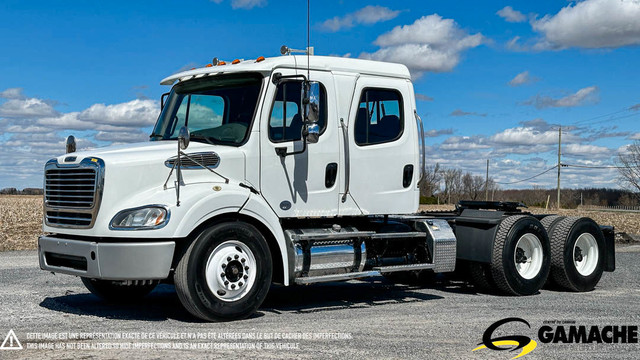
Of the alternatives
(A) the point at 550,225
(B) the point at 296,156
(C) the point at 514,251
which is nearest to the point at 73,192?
(B) the point at 296,156

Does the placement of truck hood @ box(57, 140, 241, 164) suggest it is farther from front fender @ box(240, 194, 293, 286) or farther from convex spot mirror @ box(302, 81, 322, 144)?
convex spot mirror @ box(302, 81, 322, 144)

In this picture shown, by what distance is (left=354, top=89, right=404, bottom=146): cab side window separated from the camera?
9.19 meters

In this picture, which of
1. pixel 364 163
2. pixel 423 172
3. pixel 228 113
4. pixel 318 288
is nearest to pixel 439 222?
pixel 423 172

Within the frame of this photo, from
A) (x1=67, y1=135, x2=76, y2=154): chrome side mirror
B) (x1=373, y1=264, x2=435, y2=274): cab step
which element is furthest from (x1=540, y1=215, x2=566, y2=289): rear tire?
(x1=67, y1=135, x2=76, y2=154): chrome side mirror

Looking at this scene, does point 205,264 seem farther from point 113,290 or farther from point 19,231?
point 19,231

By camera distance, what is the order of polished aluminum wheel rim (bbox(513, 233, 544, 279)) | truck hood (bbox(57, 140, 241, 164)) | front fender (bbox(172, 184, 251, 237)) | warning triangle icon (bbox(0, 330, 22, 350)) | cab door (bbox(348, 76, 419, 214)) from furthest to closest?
polished aluminum wheel rim (bbox(513, 233, 544, 279)) < cab door (bbox(348, 76, 419, 214)) < truck hood (bbox(57, 140, 241, 164)) < front fender (bbox(172, 184, 251, 237)) < warning triangle icon (bbox(0, 330, 22, 350))

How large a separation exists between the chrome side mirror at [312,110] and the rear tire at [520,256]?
3.66m

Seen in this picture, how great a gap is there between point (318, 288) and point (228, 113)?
3.98m

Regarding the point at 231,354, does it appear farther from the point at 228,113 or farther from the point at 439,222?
the point at 439,222

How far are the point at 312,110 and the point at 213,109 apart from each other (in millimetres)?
1484

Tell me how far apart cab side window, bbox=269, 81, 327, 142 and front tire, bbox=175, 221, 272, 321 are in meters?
1.28

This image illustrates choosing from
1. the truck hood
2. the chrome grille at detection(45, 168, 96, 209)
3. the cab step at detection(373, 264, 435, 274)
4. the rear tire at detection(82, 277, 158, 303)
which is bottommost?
the rear tire at detection(82, 277, 158, 303)

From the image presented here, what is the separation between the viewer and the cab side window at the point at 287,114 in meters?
8.37

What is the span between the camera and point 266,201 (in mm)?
8289
